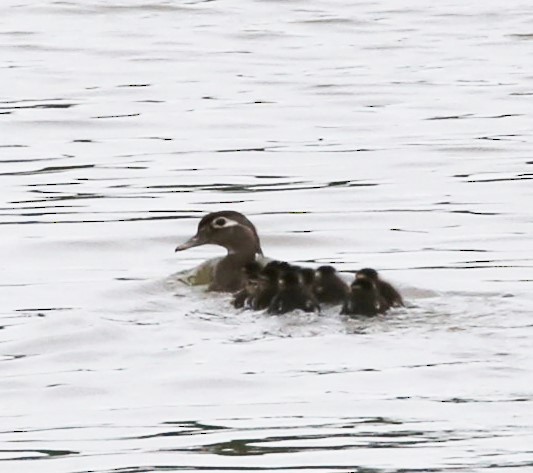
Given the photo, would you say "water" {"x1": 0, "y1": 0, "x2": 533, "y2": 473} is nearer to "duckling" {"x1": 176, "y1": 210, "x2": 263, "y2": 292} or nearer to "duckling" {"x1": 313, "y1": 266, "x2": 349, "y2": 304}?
"duckling" {"x1": 313, "y1": 266, "x2": 349, "y2": 304}

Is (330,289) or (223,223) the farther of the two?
(223,223)

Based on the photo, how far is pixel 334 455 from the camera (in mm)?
8000

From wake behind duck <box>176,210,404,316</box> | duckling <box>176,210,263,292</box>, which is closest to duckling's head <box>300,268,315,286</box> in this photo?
wake behind duck <box>176,210,404,316</box>

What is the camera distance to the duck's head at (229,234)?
1151cm

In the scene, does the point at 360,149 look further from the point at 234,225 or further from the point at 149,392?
the point at 149,392

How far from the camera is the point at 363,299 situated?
32.9 ft

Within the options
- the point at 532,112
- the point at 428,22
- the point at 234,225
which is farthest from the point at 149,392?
the point at 428,22

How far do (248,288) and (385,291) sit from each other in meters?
0.79

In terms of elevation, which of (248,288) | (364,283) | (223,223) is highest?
(223,223)

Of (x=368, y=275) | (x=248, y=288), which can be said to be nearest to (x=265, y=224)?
(x=248, y=288)

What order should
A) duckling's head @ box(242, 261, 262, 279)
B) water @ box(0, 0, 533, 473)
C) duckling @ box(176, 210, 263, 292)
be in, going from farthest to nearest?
duckling @ box(176, 210, 263, 292), duckling's head @ box(242, 261, 262, 279), water @ box(0, 0, 533, 473)

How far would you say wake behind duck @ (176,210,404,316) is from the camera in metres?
10.1

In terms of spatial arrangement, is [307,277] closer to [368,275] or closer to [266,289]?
[266,289]

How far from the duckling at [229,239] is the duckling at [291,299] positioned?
1073 mm
